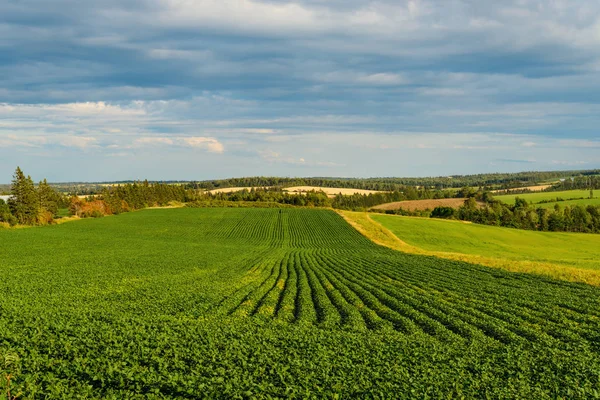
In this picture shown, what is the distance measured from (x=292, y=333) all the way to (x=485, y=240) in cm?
8357

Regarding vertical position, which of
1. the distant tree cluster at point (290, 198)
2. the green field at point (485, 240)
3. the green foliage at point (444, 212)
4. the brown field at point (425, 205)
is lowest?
the green field at point (485, 240)

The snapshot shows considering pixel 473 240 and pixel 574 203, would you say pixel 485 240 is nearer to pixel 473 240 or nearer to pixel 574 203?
pixel 473 240

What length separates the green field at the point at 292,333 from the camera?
11.5 meters

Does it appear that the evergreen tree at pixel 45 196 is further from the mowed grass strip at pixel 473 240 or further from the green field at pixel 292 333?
the mowed grass strip at pixel 473 240

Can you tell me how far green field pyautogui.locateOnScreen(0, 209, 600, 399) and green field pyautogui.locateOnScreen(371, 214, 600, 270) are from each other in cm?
4148

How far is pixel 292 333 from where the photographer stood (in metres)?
16.9

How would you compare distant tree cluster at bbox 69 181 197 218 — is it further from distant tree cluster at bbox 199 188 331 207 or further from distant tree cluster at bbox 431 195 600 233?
distant tree cluster at bbox 431 195 600 233

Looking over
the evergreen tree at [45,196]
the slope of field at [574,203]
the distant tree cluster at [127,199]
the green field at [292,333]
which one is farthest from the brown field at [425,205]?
the evergreen tree at [45,196]

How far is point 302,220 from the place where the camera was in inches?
4262

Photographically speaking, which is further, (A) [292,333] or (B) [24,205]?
(B) [24,205]

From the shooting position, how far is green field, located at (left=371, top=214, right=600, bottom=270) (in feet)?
241

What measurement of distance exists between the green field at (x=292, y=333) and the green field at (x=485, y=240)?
41484 mm

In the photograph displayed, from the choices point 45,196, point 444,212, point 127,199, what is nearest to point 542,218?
point 444,212

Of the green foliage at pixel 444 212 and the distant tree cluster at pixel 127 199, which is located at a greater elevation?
the distant tree cluster at pixel 127 199
